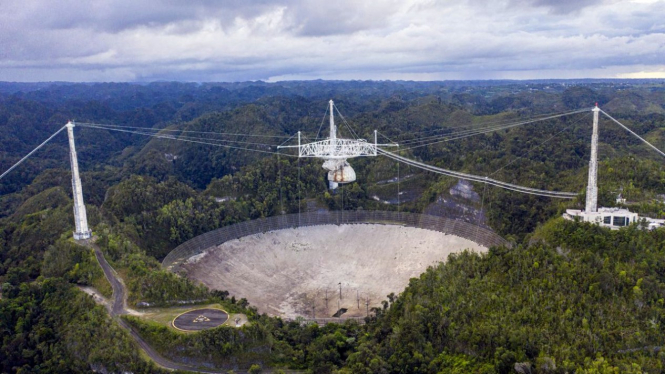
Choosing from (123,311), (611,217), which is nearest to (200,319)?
(123,311)

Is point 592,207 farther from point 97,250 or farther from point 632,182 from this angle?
point 97,250

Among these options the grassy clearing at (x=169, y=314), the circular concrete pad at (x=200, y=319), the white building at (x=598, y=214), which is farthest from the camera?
the white building at (x=598, y=214)

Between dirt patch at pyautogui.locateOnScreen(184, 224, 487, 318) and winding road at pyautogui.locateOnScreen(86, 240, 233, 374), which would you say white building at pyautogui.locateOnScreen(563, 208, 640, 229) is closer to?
dirt patch at pyautogui.locateOnScreen(184, 224, 487, 318)

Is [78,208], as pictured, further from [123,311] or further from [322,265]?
[322,265]

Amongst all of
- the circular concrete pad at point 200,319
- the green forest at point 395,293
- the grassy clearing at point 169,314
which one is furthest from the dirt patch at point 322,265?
the circular concrete pad at point 200,319

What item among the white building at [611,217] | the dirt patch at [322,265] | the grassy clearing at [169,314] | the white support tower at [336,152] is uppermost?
the white support tower at [336,152]

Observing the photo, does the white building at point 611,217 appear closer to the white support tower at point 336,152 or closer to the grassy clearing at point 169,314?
the white support tower at point 336,152

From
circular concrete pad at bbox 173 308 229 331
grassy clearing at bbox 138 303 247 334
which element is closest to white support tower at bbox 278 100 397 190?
grassy clearing at bbox 138 303 247 334
